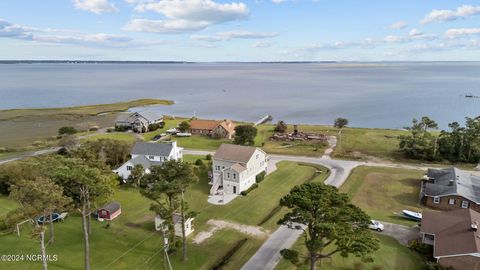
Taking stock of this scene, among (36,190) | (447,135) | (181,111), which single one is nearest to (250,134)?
(447,135)

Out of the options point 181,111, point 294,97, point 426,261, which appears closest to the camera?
point 426,261

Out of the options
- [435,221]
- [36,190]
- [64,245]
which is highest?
[36,190]

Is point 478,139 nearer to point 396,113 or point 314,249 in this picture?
point 314,249

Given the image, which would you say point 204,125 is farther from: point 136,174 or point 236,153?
point 136,174

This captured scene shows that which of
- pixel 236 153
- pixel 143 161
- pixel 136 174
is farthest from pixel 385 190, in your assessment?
pixel 143 161

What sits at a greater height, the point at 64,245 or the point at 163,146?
the point at 163,146
